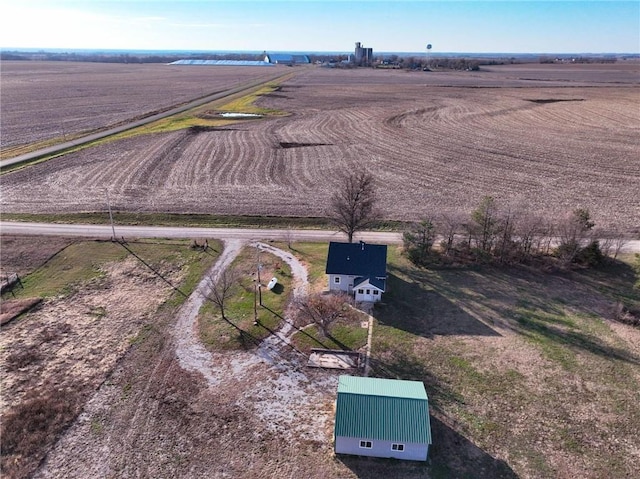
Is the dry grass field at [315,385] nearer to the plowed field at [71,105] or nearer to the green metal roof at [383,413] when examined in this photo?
the green metal roof at [383,413]

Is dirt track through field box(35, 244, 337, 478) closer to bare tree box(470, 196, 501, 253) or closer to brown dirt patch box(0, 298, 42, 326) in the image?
brown dirt patch box(0, 298, 42, 326)

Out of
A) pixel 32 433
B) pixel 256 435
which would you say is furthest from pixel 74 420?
pixel 256 435

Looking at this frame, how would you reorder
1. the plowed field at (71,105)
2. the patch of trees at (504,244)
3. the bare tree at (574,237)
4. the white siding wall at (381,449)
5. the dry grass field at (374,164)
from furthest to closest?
the plowed field at (71,105) < the dry grass field at (374,164) < the patch of trees at (504,244) < the bare tree at (574,237) < the white siding wall at (381,449)

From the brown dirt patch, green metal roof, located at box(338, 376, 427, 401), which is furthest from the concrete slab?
the brown dirt patch

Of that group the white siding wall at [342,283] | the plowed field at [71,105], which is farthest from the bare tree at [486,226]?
the plowed field at [71,105]

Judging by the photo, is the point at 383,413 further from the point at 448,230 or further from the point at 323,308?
the point at 448,230

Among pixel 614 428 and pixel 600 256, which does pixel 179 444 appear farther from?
pixel 600 256
